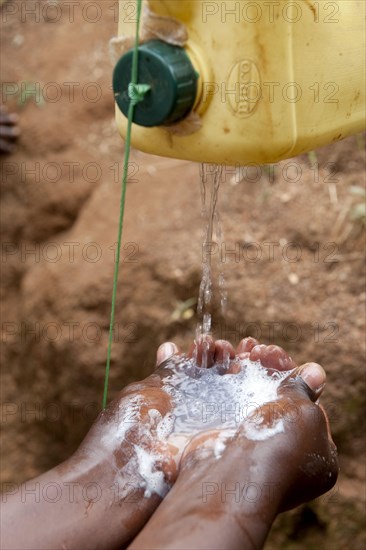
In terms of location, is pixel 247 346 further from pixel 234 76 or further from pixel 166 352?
pixel 234 76

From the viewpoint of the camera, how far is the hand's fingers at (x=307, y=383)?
1433mm

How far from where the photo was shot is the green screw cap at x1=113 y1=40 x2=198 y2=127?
1.07m

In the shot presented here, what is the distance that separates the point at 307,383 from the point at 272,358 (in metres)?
0.07

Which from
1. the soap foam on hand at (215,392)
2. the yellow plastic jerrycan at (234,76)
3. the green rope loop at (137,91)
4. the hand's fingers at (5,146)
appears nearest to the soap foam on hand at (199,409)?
the soap foam on hand at (215,392)

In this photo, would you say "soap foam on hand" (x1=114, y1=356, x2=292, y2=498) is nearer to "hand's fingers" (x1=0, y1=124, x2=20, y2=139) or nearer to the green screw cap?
the green screw cap

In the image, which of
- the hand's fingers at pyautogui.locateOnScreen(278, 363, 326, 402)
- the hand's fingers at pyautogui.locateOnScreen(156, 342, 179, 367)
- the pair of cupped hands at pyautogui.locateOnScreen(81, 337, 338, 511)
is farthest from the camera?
the hand's fingers at pyautogui.locateOnScreen(156, 342, 179, 367)

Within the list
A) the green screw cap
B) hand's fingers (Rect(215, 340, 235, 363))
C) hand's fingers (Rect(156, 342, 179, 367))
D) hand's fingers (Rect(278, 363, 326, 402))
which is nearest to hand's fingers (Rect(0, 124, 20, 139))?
hand's fingers (Rect(156, 342, 179, 367))

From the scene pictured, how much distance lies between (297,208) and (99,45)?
1.14m

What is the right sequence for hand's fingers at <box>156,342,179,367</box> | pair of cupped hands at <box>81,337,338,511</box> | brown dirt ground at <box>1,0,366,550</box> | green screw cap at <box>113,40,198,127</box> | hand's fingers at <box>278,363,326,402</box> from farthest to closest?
brown dirt ground at <box>1,0,366,550</box>
hand's fingers at <box>156,342,179,367</box>
hand's fingers at <box>278,363,326,402</box>
pair of cupped hands at <box>81,337,338,511</box>
green screw cap at <box>113,40,198,127</box>

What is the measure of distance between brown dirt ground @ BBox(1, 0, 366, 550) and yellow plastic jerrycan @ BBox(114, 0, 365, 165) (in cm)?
97

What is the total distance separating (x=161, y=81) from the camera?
1075 mm

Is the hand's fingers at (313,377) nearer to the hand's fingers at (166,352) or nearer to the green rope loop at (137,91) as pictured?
the hand's fingers at (166,352)

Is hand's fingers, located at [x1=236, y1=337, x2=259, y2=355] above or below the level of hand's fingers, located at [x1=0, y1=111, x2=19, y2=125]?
below

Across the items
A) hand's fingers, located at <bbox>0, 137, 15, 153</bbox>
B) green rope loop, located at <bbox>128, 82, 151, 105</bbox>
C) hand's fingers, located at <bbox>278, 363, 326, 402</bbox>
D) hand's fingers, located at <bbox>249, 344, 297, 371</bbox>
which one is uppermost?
green rope loop, located at <bbox>128, 82, 151, 105</bbox>
